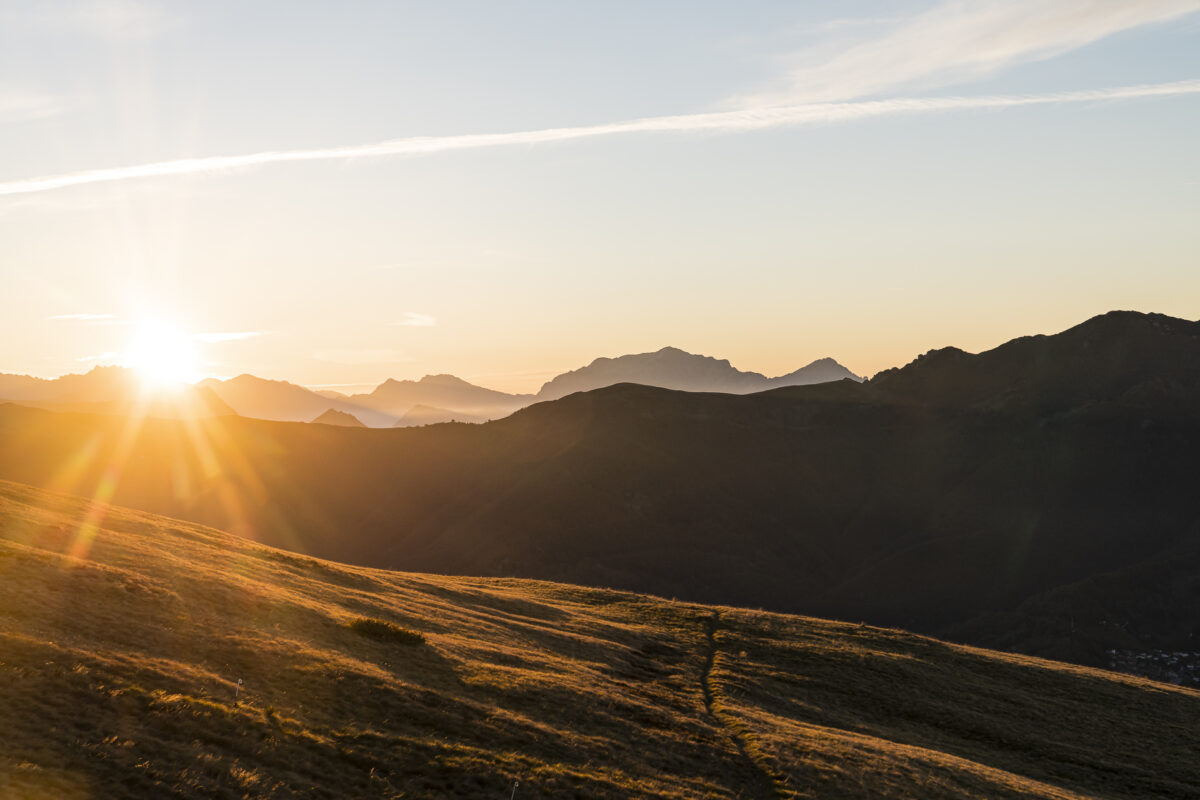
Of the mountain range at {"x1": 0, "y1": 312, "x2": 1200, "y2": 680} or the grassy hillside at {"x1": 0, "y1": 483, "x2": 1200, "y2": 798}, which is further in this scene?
the mountain range at {"x1": 0, "y1": 312, "x2": 1200, "y2": 680}

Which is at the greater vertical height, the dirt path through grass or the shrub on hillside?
the shrub on hillside

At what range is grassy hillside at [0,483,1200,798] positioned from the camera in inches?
910

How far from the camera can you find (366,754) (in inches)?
987

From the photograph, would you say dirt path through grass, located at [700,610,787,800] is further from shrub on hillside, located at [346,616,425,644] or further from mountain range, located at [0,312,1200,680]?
mountain range, located at [0,312,1200,680]

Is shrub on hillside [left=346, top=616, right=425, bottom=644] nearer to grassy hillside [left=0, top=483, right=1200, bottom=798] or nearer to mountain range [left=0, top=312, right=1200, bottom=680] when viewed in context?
grassy hillside [left=0, top=483, right=1200, bottom=798]

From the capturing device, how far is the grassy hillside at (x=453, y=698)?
23109 millimetres

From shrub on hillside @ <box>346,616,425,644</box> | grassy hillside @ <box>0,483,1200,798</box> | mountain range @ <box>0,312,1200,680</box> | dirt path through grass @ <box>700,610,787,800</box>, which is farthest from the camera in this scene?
mountain range @ <box>0,312,1200,680</box>

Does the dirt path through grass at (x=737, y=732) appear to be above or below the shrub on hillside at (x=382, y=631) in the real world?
below

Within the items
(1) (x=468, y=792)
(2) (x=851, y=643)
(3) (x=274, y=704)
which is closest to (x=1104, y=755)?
(2) (x=851, y=643)

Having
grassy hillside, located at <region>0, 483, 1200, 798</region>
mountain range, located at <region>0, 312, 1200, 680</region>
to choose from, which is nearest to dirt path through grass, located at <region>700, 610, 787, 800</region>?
grassy hillside, located at <region>0, 483, 1200, 798</region>

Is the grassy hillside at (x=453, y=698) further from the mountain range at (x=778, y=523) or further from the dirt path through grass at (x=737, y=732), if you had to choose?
the mountain range at (x=778, y=523)

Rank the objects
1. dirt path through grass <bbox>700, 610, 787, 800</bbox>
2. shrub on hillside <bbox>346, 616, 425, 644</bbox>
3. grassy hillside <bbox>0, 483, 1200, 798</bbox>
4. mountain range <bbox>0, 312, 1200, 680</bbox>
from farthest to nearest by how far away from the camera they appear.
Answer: mountain range <bbox>0, 312, 1200, 680</bbox>
shrub on hillside <bbox>346, 616, 425, 644</bbox>
dirt path through grass <bbox>700, 610, 787, 800</bbox>
grassy hillside <bbox>0, 483, 1200, 798</bbox>

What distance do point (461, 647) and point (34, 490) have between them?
3342 centimetres

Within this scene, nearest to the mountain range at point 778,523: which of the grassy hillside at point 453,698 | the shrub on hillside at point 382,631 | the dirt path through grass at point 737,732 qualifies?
the grassy hillside at point 453,698
